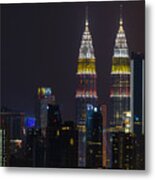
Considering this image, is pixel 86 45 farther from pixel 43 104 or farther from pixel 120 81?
pixel 43 104

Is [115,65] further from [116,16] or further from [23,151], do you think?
[23,151]

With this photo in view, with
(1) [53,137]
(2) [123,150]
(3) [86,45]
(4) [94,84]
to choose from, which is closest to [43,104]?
(1) [53,137]

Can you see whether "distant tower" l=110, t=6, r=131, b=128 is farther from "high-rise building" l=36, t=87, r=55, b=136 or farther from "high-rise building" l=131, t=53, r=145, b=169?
"high-rise building" l=36, t=87, r=55, b=136

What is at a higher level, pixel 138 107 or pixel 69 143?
pixel 138 107

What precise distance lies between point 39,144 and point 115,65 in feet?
2.05

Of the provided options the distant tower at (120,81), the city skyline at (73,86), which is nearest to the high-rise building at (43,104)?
the city skyline at (73,86)

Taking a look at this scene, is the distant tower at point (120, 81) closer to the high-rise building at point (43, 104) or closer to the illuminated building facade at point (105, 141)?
Result: the illuminated building facade at point (105, 141)

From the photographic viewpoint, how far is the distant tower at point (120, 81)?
136 inches

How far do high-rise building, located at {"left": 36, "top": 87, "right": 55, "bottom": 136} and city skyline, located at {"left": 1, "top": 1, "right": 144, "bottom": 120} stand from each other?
30 millimetres

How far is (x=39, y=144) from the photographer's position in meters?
3.52

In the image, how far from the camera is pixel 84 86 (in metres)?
3.51

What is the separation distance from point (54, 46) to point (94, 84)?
320mm

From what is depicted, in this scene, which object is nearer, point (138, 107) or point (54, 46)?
point (138, 107)

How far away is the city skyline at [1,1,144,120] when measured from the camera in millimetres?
3498
